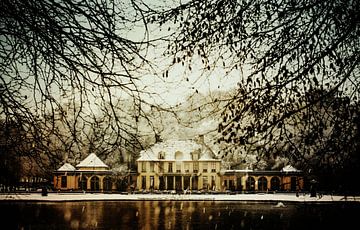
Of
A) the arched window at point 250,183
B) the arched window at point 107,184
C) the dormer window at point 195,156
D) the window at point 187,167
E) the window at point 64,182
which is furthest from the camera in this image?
the window at point 187,167

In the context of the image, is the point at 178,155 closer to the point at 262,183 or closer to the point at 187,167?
the point at 187,167

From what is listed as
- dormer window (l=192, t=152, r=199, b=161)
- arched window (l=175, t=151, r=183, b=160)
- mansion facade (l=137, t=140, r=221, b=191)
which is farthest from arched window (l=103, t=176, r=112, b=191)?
dormer window (l=192, t=152, r=199, b=161)

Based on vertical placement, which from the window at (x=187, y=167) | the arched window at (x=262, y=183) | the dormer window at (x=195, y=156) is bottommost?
the arched window at (x=262, y=183)

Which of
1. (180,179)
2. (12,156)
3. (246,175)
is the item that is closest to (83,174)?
(180,179)

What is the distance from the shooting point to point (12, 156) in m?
5.62

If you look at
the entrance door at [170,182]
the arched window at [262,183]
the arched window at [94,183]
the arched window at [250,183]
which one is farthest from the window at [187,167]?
the arched window at [94,183]

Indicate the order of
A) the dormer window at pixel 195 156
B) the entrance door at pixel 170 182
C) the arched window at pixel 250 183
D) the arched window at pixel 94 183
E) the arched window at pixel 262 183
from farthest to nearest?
the entrance door at pixel 170 182 < the dormer window at pixel 195 156 < the arched window at pixel 262 183 < the arched window at pixel 250 183 < the arched window at pixel 94 183

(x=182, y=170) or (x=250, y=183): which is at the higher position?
(x=182, y=170)

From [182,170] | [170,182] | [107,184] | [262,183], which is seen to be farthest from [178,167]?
[262,183]

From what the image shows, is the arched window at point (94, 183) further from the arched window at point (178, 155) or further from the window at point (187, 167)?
the window at point (187, 167)

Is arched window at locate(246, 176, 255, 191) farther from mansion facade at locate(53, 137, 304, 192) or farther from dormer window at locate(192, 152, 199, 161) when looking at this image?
dormer window at locate(192, 152, 199, 161)

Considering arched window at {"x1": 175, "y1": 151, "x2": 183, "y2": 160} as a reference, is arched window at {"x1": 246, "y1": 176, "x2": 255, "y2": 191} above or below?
below

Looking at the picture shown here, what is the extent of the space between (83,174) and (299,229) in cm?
3675

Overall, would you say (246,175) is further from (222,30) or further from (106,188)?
(222,30)
